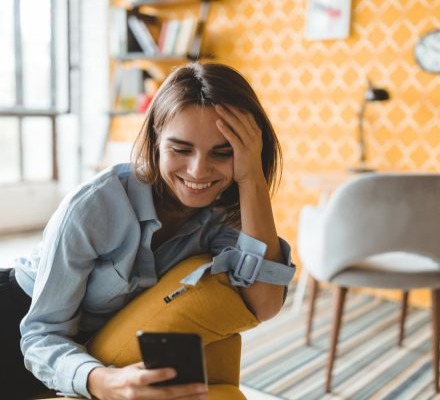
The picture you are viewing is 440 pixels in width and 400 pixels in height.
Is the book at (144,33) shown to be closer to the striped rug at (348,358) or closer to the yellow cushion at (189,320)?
the striped rug at (348,358)

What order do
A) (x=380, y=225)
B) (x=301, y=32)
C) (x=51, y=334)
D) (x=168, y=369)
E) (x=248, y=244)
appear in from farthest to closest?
(x=301, y=32) → (x=380, y=225) → (x=248, y=244) → (x=51, y=334) → (x=168, y=369)

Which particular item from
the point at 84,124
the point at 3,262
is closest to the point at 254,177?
the point at 3,262

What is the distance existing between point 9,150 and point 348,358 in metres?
3.42

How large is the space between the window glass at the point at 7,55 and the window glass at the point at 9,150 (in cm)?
17

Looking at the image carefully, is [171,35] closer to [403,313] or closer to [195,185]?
[403,313]

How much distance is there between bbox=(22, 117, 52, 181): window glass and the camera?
4.81m

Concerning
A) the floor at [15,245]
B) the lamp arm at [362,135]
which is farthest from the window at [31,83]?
the lamp arm at [362,135]

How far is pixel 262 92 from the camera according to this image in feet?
12.3

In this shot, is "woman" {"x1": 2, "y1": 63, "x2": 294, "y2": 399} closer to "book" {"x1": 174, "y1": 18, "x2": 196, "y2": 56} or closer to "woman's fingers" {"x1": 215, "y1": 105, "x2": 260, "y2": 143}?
"woman's fingers" {"x1": 215, "y1": 105, "x2": 260, "y2": 143}

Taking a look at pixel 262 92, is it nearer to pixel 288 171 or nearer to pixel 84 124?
pixel 288 171

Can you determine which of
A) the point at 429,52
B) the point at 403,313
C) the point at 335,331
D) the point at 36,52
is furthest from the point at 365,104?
the point at 36,52

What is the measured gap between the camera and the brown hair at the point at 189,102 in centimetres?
104

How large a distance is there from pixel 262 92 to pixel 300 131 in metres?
0.39

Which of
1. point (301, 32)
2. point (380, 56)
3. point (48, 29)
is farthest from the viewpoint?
point (48, 29)
